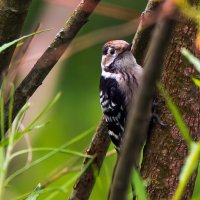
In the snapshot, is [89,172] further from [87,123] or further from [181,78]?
[87,123]

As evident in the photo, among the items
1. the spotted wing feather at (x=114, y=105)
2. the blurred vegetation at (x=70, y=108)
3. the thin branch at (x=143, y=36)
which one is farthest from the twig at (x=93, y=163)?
the blurred vegetation at (x=70, y=108)

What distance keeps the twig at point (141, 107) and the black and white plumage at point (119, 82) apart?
221 cm

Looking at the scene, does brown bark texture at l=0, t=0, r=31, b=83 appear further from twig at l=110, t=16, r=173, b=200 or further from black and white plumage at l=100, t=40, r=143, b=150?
twig at l=110, t=16, r=173, b=200

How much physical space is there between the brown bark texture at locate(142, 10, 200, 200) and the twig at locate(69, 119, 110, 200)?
212 mm

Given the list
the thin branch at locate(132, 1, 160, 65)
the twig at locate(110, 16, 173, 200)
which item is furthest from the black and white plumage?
the twig at locate(110, 16, 173, 200)

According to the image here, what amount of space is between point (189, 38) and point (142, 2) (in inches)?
239

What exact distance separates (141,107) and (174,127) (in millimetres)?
1230

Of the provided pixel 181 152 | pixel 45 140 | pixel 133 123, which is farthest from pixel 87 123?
pixel 133 123

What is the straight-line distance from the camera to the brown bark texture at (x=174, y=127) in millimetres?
1956

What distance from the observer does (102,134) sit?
244cm

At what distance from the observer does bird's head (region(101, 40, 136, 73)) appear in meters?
3.39

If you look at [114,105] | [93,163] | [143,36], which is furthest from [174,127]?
[114,105]

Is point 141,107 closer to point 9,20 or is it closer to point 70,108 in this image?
point 9,20

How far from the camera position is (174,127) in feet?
7.03
